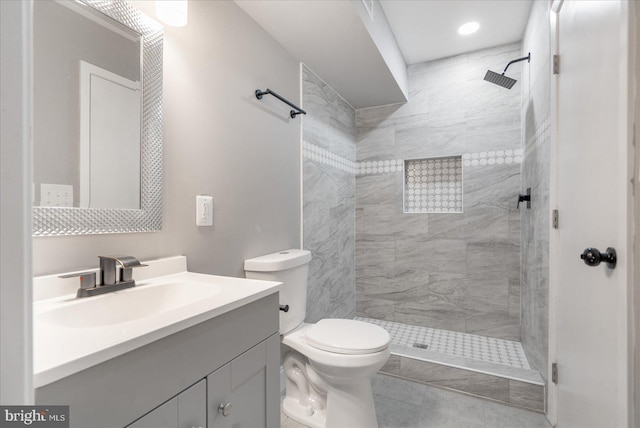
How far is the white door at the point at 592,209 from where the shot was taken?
0.81 metres

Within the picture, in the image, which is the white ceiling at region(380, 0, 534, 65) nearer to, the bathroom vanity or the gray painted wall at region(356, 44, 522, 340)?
the gray painted wall at region(356, 44, 522, 340)

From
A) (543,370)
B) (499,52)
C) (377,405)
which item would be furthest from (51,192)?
(499,52)

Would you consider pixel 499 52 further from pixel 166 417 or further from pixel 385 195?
pixel 166 417

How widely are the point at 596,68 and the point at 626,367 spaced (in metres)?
0.92

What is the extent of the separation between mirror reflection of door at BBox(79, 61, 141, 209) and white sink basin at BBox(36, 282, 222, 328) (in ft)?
1.00

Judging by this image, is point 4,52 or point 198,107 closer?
point 4,52

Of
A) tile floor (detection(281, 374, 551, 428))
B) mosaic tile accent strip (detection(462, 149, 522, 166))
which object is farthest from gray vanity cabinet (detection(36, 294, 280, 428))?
mosaic tile accent strip (detection(462, 149, 522, 166))

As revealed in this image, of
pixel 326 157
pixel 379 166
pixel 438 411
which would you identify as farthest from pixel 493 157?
pixel 438 411

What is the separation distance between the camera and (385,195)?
9.32ft

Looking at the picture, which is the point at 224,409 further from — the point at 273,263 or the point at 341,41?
the point at 341,41

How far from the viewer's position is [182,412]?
0.66m

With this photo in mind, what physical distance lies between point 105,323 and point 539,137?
2.25m

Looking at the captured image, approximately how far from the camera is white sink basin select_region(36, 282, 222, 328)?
767 millimetres

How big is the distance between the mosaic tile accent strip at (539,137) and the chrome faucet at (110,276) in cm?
195
